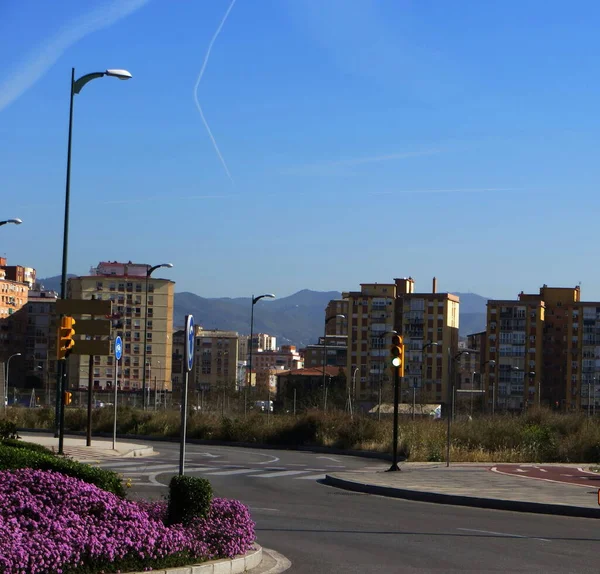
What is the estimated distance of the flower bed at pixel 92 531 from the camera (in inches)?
348

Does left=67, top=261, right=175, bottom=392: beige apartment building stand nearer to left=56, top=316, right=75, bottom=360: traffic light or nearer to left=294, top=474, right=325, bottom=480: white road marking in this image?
left=56, top=316, right=75, bottom=360: traffic light

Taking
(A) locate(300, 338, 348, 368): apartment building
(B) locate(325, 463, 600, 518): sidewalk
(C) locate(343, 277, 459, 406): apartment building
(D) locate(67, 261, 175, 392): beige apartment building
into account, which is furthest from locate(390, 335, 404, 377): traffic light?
(A) locate(300, 338, 348, 368): apartment building

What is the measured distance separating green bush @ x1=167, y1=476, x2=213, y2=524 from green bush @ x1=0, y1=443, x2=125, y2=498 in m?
0.96

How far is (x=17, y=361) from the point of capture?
155875 mm

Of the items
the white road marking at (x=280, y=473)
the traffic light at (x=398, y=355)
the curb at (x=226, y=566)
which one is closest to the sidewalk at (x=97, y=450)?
the white road marking at (x=280, y=473)

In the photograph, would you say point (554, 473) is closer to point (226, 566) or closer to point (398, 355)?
point (398, 355)

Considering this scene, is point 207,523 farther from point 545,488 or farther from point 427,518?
point 545,488

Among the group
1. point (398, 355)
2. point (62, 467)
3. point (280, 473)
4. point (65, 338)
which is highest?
point (65, 338)

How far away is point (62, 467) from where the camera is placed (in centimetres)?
1180

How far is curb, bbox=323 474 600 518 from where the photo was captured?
17.3 meters

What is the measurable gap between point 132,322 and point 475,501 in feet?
421

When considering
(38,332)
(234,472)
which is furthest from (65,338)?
(38,332)

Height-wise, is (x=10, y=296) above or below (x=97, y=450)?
above

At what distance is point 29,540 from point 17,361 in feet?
502
